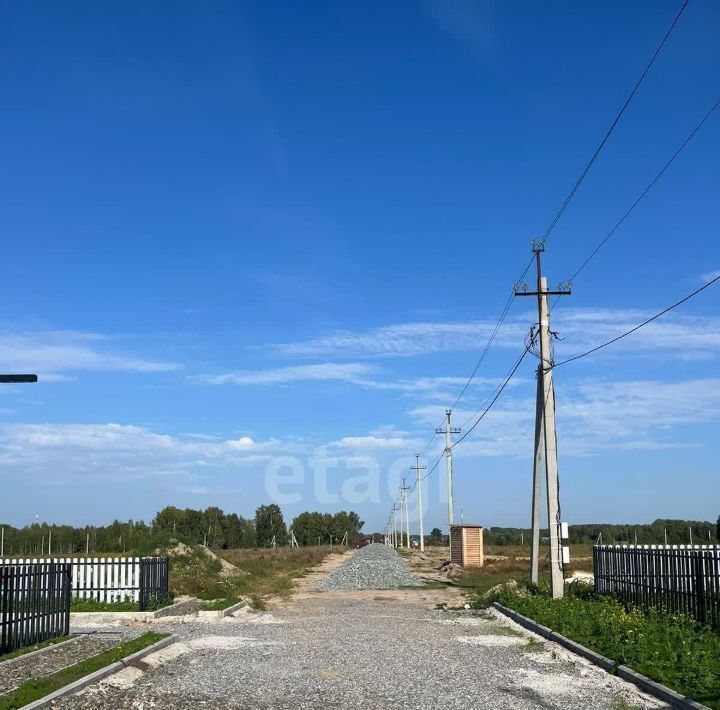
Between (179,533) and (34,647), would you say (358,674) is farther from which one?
(179,533)

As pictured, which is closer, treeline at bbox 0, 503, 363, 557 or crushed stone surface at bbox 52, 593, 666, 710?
crushed stone surface at bbox 52, 593, 666, 710

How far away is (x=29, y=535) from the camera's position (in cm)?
8800

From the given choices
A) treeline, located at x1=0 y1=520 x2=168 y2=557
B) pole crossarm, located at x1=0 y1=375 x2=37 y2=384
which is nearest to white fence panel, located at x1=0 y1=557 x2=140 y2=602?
pole crossarm, located at x1=0 y1=375 x2=37 y2=384

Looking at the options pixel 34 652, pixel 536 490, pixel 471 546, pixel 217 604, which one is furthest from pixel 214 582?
pixel 471 546

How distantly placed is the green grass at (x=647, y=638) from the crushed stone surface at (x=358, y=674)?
0.53 metres

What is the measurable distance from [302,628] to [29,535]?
248ft

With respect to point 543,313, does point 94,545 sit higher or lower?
lower

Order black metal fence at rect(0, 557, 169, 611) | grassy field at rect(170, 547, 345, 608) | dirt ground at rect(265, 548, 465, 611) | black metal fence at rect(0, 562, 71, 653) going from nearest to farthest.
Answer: black metal fence at rect(0, 562, 71, 653) < black metal fence at rect(0, 557, 169, 611) < grassy field at rect(170, 547, 345, 608) < dirt ground at rect(265, 548, 465, 611)

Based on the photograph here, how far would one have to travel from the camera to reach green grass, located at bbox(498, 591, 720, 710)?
1090 centimetres

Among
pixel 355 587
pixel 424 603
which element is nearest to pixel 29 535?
pixel 355 587

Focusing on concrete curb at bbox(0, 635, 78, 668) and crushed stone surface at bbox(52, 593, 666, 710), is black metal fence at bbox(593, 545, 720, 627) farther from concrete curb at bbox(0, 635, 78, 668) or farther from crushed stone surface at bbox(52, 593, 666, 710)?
concrete curb at bbox(0, 635, 78, 668)

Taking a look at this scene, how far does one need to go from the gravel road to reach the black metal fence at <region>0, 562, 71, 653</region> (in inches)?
92.2

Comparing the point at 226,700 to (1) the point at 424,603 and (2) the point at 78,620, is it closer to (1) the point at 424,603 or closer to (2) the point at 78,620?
(2) the point at 78,620

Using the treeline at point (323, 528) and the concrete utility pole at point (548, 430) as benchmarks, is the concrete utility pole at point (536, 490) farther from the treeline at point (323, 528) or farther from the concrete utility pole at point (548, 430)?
the treeline at point (323, 528)
